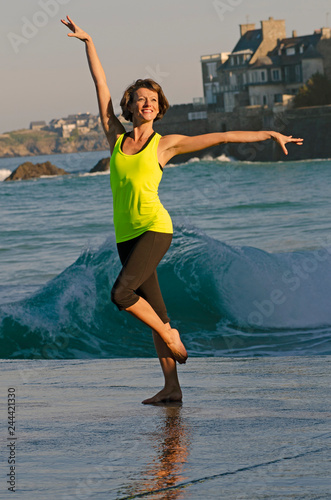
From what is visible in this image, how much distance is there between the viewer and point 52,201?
37.8m

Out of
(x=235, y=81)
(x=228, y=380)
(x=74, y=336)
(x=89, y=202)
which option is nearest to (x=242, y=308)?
(x=74, y=336)

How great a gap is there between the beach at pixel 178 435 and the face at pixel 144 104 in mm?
1407

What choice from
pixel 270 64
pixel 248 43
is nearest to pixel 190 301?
pixel 270 64

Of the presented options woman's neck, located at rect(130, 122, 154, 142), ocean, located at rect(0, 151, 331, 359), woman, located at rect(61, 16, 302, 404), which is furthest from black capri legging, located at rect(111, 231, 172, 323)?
ocean, located at rect(0, 151, 331, 359)

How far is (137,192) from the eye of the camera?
3.61 m

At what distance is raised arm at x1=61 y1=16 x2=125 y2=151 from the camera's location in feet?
12.9

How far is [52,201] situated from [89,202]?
3366 mm

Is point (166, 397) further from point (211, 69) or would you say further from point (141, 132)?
point (211, 69)

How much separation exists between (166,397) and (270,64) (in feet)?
266

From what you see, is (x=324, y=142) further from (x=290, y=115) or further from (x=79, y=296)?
(x=79, y=296)

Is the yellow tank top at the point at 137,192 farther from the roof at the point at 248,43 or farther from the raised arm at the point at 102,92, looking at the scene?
the roof at the point at 248,43

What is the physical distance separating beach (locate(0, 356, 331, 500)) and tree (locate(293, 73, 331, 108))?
7224 centimetres

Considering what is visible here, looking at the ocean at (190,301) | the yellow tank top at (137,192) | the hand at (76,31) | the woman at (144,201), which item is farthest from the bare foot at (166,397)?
the ocean at (190,301)

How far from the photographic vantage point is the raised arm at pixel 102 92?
12.9ft
